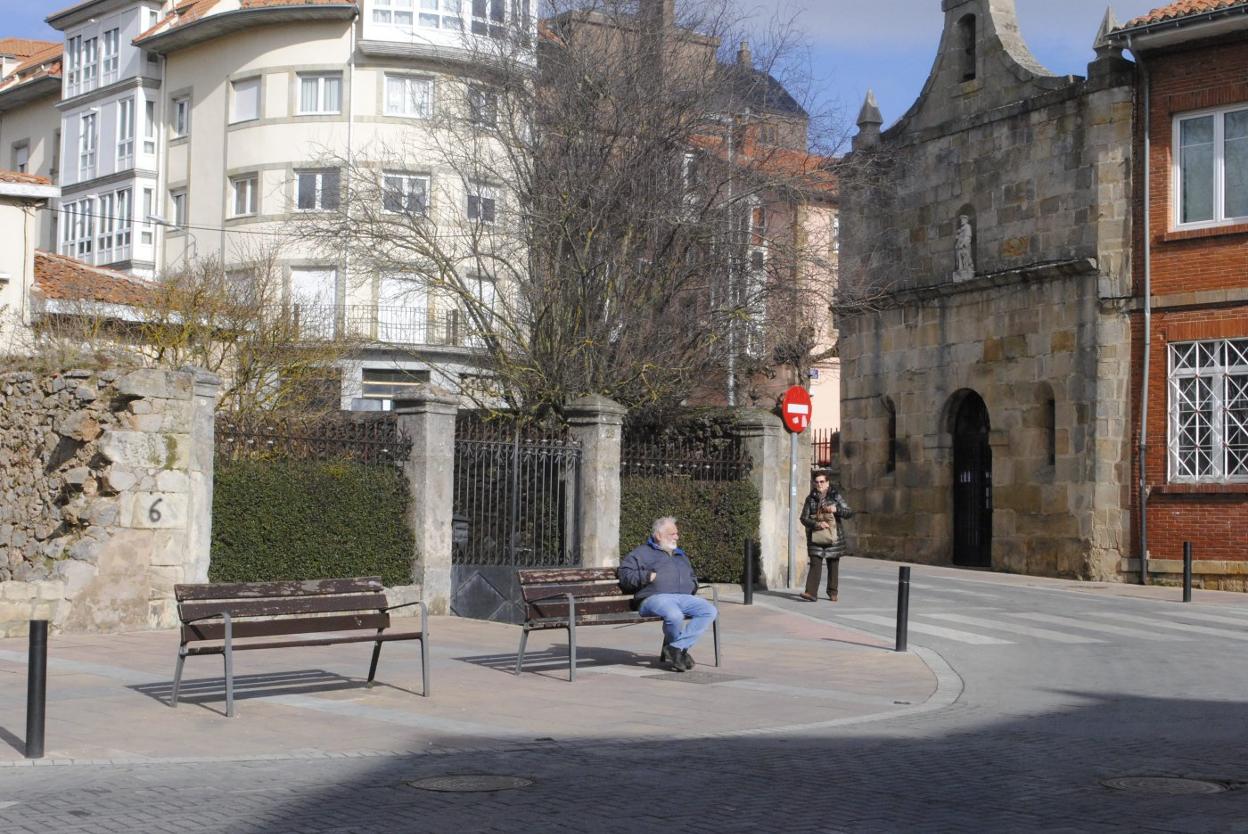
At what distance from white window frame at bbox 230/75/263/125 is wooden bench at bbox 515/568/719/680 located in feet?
122

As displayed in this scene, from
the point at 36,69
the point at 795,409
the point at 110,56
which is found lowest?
the point at 795,409

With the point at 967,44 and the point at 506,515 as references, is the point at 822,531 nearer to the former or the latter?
the point at 506,515

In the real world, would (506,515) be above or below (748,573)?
above

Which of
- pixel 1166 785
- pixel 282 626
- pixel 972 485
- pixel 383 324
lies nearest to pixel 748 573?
pixel 282 626

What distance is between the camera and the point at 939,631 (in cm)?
1777

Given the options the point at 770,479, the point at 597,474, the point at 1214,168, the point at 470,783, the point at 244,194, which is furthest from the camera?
the point at 244,194

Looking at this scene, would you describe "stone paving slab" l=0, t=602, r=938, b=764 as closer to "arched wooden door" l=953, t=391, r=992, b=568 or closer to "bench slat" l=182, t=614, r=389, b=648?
"bench slat" l=182, t=614, r=389, b=648

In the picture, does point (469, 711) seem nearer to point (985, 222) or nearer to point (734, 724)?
point (734, 724)

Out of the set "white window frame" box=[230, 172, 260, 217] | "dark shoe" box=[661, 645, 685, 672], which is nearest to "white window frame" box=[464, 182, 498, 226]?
"dark shoe" box=[661, 645, 685, 672]

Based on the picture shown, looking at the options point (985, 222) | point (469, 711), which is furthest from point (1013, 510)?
point (469, 711)

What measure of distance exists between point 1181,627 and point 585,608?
8.50m

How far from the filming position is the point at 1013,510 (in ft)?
92.3

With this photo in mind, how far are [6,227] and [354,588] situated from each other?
2374 centimetres

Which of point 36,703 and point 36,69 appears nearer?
point 36,703
